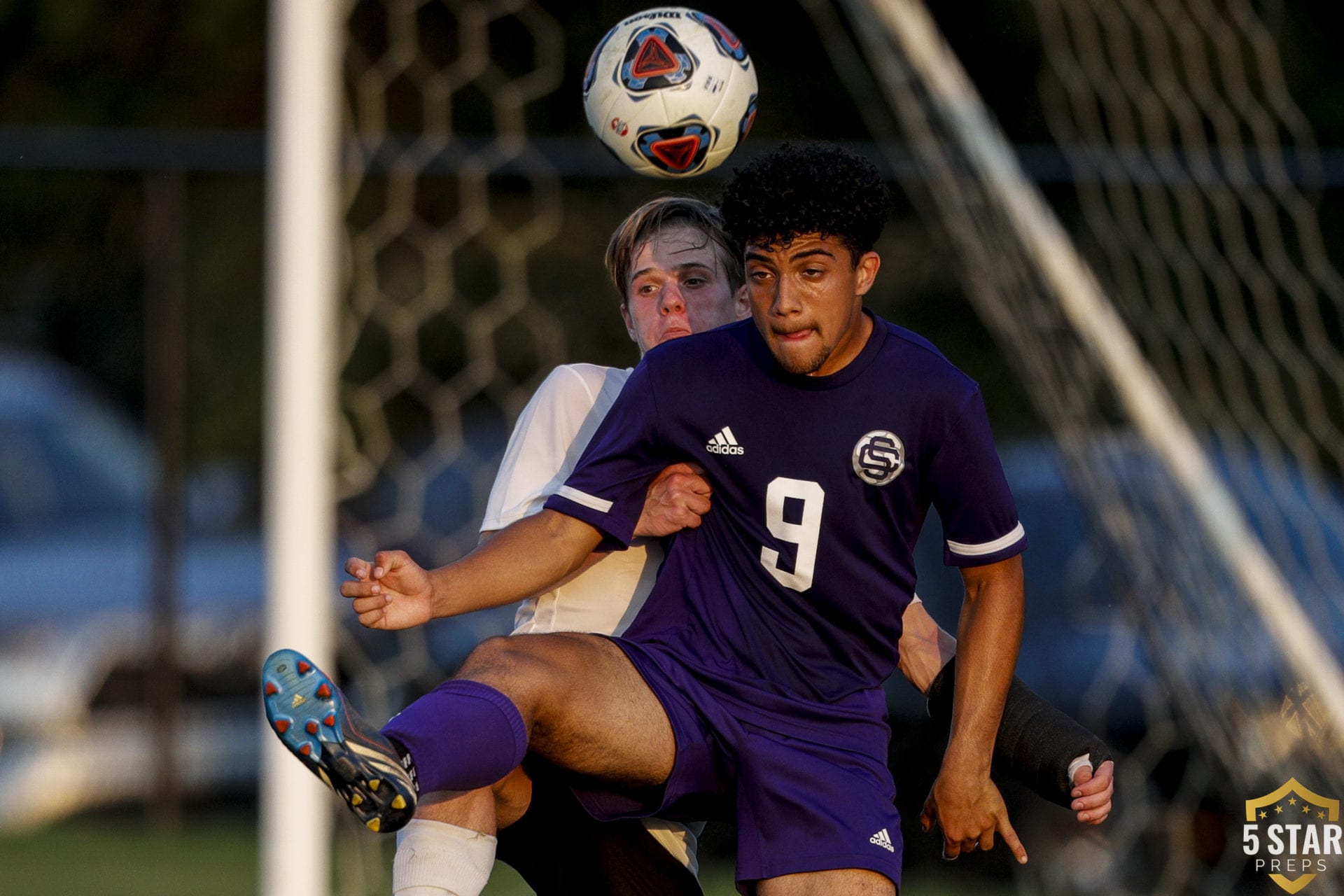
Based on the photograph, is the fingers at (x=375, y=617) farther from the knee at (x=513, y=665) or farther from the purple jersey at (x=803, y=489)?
the purple jersey at (x=803, y=489)

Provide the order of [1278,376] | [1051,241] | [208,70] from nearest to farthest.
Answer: [1051,241] → [1278,376] → [208,70]

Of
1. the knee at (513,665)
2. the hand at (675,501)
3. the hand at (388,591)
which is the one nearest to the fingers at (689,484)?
the hand at (675,501)

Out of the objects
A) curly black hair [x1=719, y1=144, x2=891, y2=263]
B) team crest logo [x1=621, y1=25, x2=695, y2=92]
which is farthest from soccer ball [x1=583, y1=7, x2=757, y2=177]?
curly black hair [x1=719, y1=144, x2=891, y2=263]

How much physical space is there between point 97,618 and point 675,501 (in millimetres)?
4849

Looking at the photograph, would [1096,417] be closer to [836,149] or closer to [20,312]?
[836,149]

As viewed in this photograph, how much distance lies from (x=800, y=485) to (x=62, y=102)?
23.9 ft

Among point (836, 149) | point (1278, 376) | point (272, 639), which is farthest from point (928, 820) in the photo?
point (1278, 376)

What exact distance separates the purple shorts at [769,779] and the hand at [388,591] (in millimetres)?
415

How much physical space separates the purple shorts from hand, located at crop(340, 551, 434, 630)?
0.41 m

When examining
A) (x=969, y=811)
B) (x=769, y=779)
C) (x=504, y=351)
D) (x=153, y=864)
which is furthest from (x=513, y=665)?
(x=504, y=351)

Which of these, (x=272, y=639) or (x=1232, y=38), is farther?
(x=1232, y=38)

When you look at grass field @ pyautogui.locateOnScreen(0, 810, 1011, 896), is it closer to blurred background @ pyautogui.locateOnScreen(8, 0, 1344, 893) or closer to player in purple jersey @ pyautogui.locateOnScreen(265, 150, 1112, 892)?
blurred background @ pyautogui.locateOnScreen(8, 0, 1344, 893)

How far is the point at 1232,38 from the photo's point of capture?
25.7 feet

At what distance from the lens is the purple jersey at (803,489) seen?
3.17m
